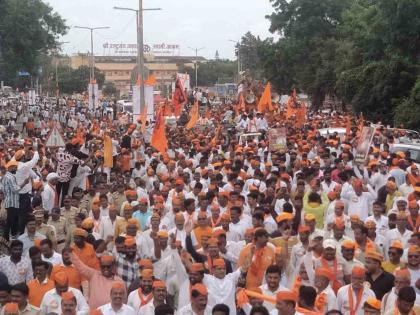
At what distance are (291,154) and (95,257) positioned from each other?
30.0 ft

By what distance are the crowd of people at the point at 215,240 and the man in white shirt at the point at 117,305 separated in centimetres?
1

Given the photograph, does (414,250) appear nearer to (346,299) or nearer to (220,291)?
(346,299)

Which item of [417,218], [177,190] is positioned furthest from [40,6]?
[417,218]

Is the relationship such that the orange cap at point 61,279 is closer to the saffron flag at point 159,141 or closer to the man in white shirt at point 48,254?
the man in white shirt at point 48,254

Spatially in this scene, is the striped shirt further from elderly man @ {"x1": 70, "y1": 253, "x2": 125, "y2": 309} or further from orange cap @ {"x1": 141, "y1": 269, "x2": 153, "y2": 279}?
orange cap @ {"x1": 141, "y1": 269, "x2": 153, "y2": 279}

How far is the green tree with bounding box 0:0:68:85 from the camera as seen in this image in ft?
153

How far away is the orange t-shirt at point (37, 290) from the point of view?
7.61 metres

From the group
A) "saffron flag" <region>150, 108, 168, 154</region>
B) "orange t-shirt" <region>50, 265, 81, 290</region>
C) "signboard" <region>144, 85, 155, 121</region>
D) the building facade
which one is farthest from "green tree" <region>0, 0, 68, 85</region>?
the building facade

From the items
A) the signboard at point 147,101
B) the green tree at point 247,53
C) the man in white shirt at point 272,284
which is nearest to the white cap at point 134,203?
the man in white shirt at point 272,284

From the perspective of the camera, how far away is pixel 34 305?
24.8 feet

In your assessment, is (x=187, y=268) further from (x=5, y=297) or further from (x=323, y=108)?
(x=323, y=108)

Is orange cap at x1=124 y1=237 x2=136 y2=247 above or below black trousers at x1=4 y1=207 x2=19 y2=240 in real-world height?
above

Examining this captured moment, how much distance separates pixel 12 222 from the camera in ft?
43.6

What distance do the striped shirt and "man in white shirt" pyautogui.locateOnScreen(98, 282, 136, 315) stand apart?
655 centimetres
